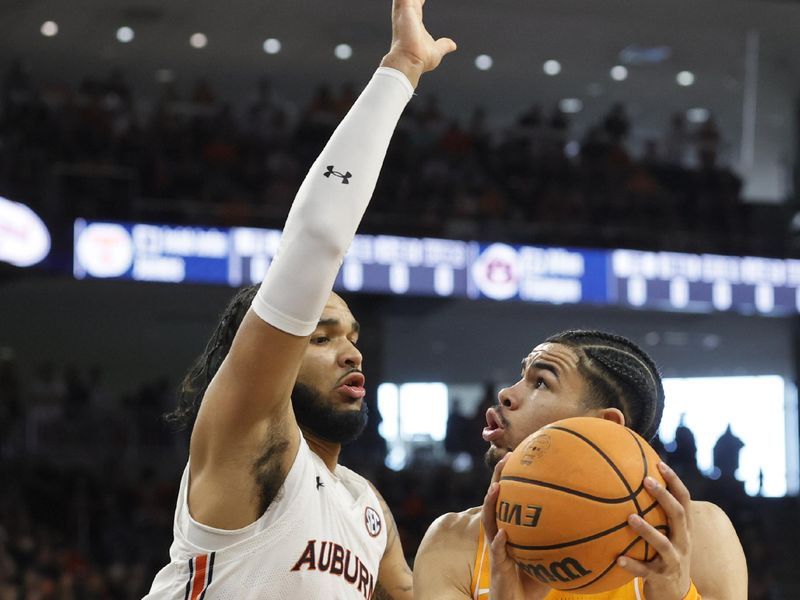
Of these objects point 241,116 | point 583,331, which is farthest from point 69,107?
point 583,331

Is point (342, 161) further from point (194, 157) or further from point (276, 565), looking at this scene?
point (194, 157)

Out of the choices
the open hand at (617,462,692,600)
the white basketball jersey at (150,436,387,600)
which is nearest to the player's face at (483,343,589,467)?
the white basketball jersey at (150,436,387,600)

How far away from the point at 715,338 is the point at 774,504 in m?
4.01

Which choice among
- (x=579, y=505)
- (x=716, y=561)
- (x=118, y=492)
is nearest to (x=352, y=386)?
Answer: (x=579, y=505)

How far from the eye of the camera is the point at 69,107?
14.4m

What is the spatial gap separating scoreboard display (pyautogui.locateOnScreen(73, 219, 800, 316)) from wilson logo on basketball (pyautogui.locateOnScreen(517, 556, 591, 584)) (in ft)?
31.1

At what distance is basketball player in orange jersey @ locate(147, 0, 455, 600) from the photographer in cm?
204

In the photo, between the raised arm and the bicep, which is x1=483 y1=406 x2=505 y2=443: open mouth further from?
the raised arm

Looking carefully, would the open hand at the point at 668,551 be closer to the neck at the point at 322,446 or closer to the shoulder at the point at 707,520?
the shoulder at the point at 707,520

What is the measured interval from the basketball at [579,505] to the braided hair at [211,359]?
2.36ft

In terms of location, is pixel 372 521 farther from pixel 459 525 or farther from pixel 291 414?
pixel 291 414

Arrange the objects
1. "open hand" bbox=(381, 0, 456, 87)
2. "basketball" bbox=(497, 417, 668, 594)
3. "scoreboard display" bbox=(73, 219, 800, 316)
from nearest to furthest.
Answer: "basketball" bbox=(497, 417, 668, 594) → "open hand" bbox=(381, 0, 456, 87) → "scoreboard display" bbox=(73, 219, 800, 316)

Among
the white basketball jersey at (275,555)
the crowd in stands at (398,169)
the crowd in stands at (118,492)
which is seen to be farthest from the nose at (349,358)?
the crowd in stands at (398,169)

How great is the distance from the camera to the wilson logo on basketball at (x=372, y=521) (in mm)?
2766
